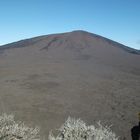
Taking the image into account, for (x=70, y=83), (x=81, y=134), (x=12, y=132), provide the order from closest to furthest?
(x=12, y=132) → (x=81, y=134) → (x=70, y=83)

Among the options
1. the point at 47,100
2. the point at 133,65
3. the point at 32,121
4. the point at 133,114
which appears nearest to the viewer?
the point at 32,121

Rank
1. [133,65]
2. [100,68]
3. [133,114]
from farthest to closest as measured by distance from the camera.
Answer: [133,65] → [100,68] → [133,114]

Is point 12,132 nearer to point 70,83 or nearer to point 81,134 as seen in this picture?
point 81,134

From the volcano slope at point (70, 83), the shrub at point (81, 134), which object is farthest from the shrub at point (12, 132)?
the volcano slope at point (70, 83)

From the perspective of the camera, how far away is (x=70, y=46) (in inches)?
2207

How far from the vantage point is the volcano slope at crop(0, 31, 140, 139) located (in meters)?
21.2

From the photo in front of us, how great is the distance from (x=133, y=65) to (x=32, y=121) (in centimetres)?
2836

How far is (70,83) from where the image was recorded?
1252 inches

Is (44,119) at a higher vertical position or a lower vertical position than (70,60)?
lower

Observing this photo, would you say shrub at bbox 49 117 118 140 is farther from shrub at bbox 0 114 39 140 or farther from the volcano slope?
the volcano slope

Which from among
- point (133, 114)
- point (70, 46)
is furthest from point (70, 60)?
point (133, 114)

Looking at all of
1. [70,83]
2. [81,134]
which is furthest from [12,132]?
[70,83]

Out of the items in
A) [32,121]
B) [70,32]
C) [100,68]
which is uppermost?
[70,32]

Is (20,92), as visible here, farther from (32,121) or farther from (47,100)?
(32,121)
